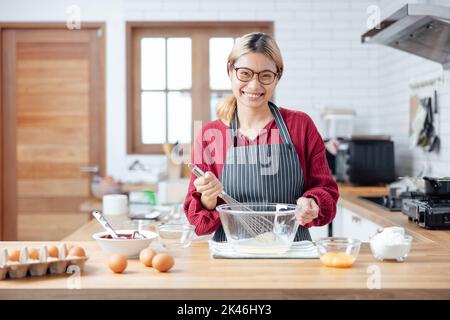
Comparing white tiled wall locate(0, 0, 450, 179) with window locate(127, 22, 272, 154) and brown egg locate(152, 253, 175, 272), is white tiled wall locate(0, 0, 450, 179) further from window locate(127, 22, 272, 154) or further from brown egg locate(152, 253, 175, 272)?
brown egg locate(152, 253, 175, 272)

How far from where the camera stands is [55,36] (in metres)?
5.57

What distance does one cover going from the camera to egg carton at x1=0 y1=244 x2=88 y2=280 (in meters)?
1.65

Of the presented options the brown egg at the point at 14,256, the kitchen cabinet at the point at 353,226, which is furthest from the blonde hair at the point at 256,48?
the kitchen cabinet at the point at 353,226

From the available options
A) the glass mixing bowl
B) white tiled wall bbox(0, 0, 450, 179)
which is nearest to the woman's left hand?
the glass mixing bowl

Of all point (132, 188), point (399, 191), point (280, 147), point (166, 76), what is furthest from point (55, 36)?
point (280, 147)

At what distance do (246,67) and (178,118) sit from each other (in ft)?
11.7

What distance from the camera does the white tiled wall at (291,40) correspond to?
5.51 m

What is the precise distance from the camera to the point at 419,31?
10.6 feet

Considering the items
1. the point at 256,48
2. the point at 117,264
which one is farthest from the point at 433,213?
the point at 117,264

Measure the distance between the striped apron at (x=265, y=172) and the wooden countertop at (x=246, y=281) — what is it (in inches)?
19.1

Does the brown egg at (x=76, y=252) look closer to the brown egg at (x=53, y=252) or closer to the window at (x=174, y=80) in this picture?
the brown egg at (x=53, y=252)

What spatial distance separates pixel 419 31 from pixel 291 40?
2.37 metres

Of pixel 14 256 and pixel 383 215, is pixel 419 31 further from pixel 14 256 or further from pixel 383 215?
pixel 14 256

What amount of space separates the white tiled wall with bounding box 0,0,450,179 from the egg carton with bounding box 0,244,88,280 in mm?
3783
